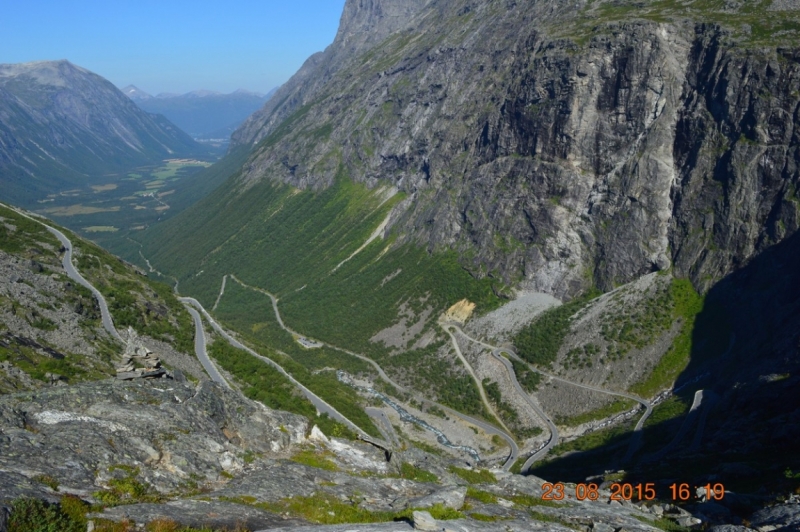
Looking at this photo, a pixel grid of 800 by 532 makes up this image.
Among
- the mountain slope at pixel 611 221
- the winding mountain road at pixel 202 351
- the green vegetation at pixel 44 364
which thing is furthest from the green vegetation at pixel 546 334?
the green vegetation at pixel 44 364

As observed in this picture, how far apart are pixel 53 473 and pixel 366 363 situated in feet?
398

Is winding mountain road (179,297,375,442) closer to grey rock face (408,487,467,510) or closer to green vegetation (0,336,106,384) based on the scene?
grey rock face (408,487,467,510)

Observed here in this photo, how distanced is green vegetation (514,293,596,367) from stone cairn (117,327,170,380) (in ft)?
306

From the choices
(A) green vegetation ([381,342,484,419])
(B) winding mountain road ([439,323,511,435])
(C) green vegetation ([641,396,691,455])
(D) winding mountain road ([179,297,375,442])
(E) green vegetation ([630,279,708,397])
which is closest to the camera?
(D) winding mountain road ([179,297,375,442])

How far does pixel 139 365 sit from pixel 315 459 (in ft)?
64.5

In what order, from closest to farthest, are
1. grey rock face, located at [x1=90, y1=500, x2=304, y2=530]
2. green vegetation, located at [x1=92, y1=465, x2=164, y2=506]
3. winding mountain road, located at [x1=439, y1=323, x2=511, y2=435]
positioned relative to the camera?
grey rock face, located at [x1=90, y1=500, x2=304, y2=530] < green vegetation, located at [x1=92, y1=465, x2=164, y2=506] < winding mountain road, located at [x1=439, y1=323, x2=511, y2=435]

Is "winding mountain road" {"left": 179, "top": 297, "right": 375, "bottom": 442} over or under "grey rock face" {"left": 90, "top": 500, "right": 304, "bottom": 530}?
under

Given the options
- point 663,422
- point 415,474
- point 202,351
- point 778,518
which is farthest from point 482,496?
point 663,422

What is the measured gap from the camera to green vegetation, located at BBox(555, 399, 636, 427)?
10394 cm

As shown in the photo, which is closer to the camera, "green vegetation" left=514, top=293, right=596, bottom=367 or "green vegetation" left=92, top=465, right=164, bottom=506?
"green vegetation" left=92, top=465, right=164, bottom=506

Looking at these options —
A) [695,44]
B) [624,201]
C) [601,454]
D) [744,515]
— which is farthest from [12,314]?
[695,44]

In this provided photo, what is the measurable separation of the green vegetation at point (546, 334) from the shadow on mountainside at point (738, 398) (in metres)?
26.3

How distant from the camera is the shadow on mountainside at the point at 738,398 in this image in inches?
2064
